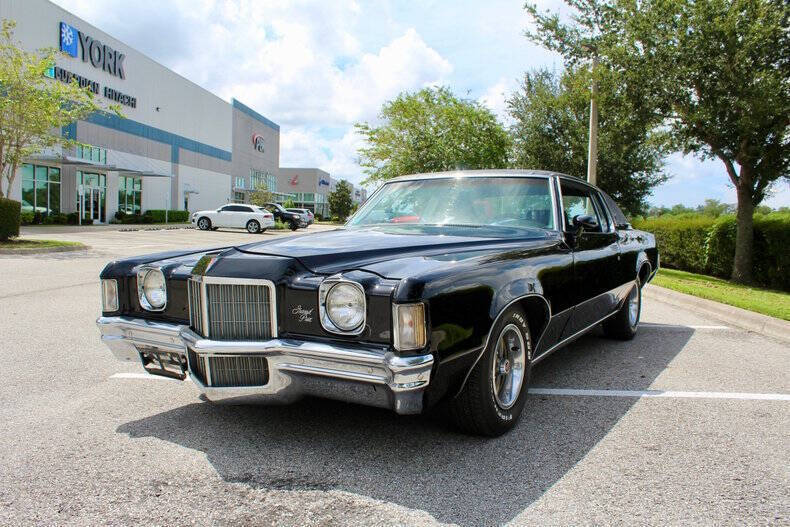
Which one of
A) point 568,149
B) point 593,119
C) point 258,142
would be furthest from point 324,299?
point 258,142

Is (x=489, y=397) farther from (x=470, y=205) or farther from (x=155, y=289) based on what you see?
(x=155, y=289)

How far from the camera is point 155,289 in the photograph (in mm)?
3479

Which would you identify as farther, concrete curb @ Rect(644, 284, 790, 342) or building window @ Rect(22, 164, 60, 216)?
building window @ Rect(22, 164, 60, 216)

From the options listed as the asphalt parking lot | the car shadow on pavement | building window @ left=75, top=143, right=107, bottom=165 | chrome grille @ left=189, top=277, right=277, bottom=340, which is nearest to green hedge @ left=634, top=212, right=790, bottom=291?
the asphalt parking lot

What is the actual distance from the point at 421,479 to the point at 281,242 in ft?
5.25

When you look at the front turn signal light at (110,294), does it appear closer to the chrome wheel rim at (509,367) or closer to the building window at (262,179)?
the chrome wheel rim at (509,367)

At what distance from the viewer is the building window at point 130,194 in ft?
129

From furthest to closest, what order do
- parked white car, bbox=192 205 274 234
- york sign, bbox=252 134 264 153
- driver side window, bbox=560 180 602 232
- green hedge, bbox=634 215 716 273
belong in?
1. york sign, bbox=252 134 264 153
2. parked white car, bbox=192 205 274 234
3. green hedge, bbox=634 215 716 273
4. driver side window, bbox=560 180 602 232

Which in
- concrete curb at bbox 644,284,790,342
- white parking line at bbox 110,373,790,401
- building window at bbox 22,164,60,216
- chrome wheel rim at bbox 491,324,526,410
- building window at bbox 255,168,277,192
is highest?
building window at bbox 255,168,277,192

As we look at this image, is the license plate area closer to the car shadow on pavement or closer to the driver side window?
the car shadow on pavement

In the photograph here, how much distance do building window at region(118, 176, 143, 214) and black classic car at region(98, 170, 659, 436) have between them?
129 feet

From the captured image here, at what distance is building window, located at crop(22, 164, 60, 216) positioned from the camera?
30125 mm

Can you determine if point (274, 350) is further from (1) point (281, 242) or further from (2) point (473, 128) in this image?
(2) point (473, 128)

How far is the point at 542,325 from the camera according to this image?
3697 mm
